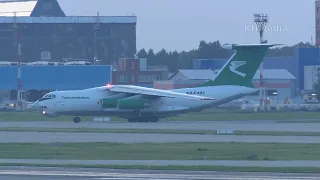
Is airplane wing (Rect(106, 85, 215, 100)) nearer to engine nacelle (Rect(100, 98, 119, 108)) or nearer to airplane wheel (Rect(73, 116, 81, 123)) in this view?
engine nacelle (Rect(100, 98, 119, 108))

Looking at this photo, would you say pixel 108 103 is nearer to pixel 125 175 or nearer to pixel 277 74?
pixel 125 175

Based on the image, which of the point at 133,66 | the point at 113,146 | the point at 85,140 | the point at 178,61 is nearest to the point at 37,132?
the point at 85,140

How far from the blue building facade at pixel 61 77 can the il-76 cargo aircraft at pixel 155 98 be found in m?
38.7

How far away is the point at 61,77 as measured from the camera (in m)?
107

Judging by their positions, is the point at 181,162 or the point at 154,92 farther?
the point at 154,92

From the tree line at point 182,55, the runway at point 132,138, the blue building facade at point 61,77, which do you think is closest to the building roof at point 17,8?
the tree line at point 182,55

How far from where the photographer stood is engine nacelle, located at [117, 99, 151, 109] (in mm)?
66188

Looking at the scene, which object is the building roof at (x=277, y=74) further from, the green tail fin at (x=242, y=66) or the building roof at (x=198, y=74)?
the green tail fin at (x=242, y=66)

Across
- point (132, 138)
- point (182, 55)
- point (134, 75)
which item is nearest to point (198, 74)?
point (134, 75)

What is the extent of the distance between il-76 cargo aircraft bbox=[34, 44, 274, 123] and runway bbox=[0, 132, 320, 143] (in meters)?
17.9

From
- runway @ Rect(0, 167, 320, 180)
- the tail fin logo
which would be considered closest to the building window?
the tail fin logo

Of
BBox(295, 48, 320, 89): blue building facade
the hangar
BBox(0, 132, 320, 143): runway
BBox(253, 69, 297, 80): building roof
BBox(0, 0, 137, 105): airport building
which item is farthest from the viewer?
BBox(0, 0, 137, 105): airport building

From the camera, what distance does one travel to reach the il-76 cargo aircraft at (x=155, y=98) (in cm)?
6681

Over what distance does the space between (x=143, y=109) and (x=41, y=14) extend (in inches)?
3581
